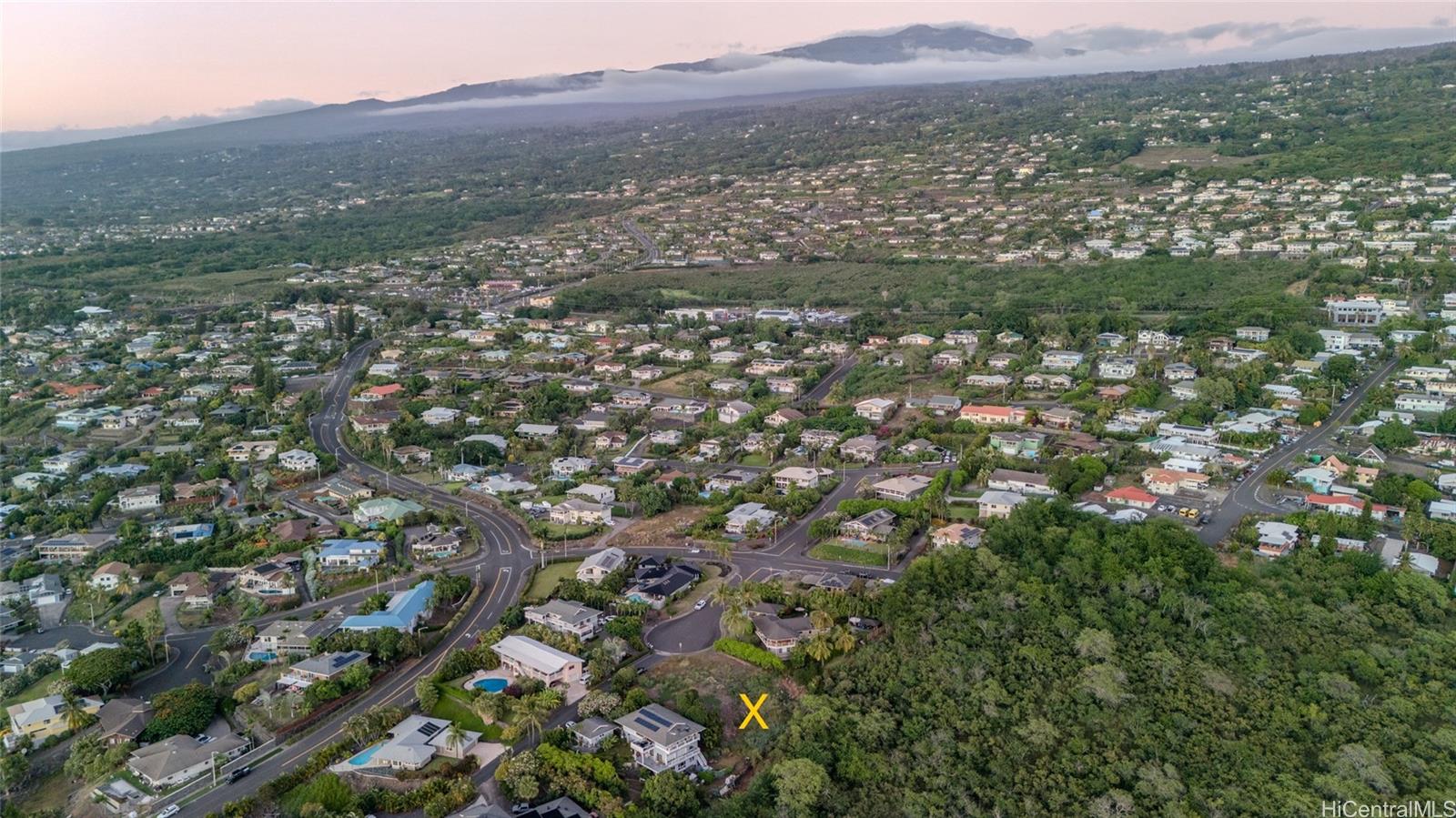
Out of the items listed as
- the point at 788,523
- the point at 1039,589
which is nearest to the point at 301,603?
the point at 788,523

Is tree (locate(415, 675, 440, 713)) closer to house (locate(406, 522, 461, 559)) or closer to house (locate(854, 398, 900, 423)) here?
house (locate(406, 522, 461, 559))

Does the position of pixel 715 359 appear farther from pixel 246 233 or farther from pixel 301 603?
pixel 246 233

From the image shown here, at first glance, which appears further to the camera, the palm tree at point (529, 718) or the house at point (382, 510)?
the house at point (382, 510)

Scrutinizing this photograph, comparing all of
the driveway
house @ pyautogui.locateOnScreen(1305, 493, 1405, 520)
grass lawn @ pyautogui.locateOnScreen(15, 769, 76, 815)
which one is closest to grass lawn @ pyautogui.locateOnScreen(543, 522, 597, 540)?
the driveway

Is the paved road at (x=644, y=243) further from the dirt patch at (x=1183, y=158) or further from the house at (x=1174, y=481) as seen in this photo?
the house at (x=1174, y=481)

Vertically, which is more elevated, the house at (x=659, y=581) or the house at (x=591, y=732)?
the house at (x=591, y=732)

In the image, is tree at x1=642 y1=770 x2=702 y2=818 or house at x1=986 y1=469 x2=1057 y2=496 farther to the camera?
house at x1=986 y1=469 x2=1057 y2=496

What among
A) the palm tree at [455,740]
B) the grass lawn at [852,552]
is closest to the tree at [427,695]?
the palm tree at [455,740]
